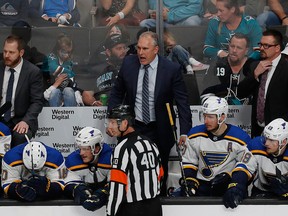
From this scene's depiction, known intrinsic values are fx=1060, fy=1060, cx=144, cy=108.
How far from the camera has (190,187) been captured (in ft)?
27.7

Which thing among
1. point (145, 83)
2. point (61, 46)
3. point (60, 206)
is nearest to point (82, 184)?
point (60, 206)

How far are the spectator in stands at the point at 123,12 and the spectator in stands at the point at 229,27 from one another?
66 cm

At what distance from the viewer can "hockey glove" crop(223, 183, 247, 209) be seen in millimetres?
7930

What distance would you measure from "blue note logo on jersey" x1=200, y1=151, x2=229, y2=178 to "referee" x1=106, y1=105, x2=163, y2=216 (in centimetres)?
96

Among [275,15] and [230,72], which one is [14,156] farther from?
[275,15]

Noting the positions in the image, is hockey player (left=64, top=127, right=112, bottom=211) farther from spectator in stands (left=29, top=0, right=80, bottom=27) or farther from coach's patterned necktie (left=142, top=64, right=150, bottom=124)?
spectator in stands (left=29, top=0, right=80, bottom=27)

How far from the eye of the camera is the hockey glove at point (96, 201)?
795cm

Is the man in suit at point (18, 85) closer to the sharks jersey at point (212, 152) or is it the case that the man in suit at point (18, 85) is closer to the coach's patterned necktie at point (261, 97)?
the sharks jersey at point (212, 152)

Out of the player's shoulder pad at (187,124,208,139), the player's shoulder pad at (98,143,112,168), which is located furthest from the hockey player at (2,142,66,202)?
the player's shoulder pad at (187,124,208,139)

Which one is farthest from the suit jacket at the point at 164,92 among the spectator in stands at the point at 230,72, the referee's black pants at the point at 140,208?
the referee's black pants at the point at 140,208

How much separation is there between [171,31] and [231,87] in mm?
739

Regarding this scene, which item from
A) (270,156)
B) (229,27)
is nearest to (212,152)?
(270,156)

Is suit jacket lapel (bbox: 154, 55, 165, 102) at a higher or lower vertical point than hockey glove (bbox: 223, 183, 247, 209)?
higher

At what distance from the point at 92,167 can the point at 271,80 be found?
1.73m
